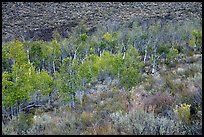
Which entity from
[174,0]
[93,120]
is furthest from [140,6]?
[93,120]

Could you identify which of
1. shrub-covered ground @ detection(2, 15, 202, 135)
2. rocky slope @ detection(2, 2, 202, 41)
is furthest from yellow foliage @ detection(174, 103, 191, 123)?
rocky slope @ detection(2, 2, 202, 41)

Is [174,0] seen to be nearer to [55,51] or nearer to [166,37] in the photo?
[166,37]

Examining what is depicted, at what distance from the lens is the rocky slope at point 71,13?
46156 mm

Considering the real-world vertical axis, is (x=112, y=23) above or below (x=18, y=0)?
below

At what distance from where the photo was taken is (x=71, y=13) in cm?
5200

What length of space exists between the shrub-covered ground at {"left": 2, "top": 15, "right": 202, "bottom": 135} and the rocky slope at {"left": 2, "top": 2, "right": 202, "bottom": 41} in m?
12.4

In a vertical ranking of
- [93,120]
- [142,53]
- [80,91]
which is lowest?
[142,53]

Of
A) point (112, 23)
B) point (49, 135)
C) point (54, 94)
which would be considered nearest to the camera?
point (49, 135)

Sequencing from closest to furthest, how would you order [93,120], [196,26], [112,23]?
[93,120], [196,26], [112,23]

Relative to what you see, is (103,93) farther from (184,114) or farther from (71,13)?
(71,13)

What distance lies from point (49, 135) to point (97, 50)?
30424 mm

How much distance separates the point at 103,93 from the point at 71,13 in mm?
42031

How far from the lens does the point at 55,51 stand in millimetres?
26750

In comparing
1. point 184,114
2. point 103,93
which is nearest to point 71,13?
point 103,93
